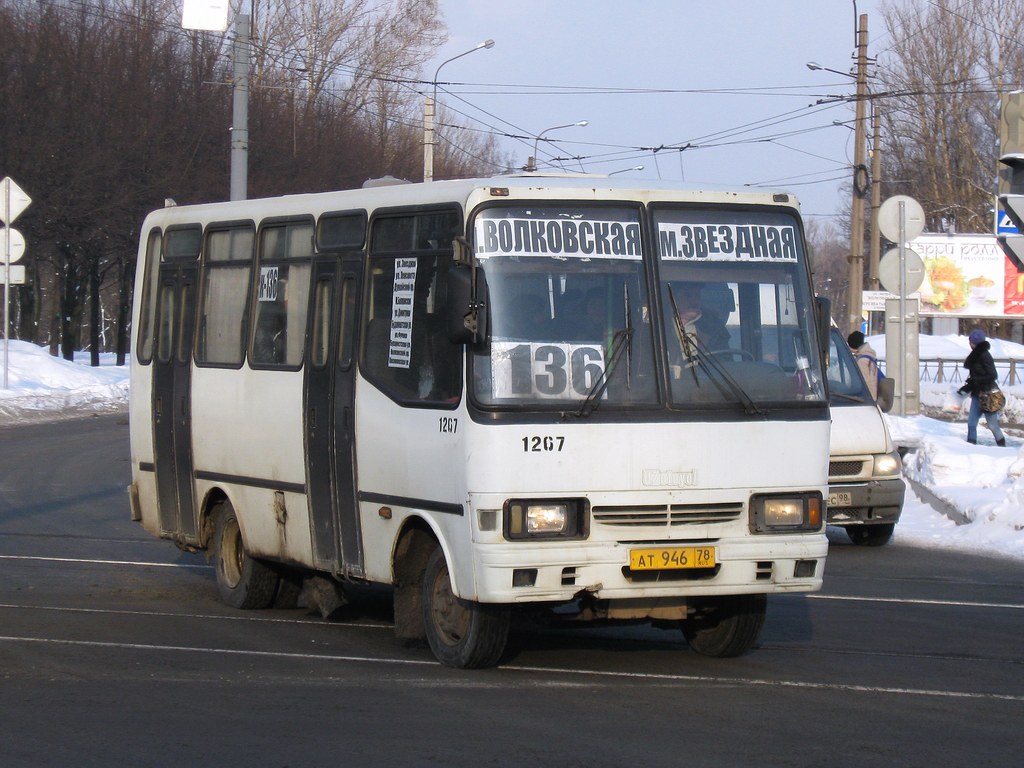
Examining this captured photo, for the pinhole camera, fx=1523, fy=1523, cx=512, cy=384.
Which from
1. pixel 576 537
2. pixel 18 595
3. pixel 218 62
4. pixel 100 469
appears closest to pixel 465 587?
pixel 576 537

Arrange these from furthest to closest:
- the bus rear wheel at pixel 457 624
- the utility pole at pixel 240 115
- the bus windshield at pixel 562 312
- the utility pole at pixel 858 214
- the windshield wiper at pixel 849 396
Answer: the utility pole at pixel 858 214 < the utility pole at pixel 240 115 < the windshield wiper at pixel 849 396 < the bus rear wheel at pixel 457 624 < the bus windshield at pixel 562 312

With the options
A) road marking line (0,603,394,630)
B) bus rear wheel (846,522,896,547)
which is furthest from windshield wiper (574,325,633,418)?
bus rear wheel (846,522,896,547)

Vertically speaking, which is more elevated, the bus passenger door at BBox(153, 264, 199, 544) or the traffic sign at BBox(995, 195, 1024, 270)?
the traffic sign at BBox(995, 195, 1024, 270)

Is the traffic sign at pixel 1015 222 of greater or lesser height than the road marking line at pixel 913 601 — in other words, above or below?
above

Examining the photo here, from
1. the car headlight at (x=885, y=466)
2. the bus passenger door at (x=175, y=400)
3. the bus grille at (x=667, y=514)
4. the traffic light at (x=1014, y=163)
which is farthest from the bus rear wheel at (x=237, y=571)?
the traffic light at (x=1014, y=163)

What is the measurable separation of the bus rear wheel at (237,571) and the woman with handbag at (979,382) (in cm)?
1666

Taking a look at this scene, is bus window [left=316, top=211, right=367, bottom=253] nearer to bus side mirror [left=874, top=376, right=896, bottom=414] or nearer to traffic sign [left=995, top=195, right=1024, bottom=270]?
bus side mirror [left=874, top=376, right=896, bottom=414]

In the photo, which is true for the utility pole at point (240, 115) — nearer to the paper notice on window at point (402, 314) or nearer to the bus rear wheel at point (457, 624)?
the paper notice on window at point (402, 314)

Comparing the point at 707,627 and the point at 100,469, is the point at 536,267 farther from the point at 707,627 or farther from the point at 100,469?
the point at 100,469

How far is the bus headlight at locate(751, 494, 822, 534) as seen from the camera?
7.74 metres

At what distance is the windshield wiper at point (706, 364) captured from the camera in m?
7.69

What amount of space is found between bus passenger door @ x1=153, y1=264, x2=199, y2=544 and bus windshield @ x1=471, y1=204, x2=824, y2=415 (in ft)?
12.8

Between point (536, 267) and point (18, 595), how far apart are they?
4.84 meters

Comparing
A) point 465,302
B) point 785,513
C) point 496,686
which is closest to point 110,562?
point 496,686
